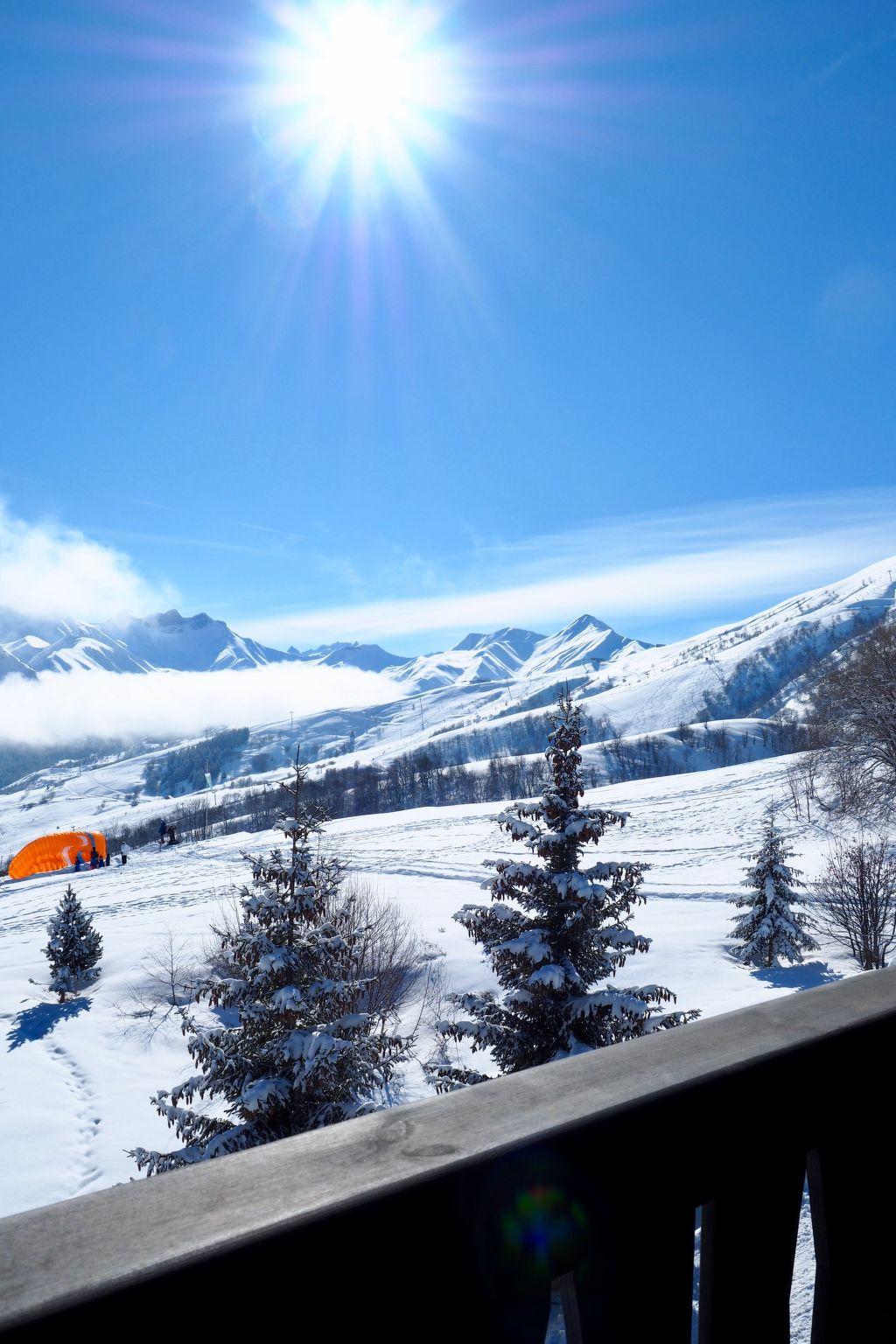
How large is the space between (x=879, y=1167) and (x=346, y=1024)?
30.4ft

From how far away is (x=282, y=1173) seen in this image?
3.04 feet

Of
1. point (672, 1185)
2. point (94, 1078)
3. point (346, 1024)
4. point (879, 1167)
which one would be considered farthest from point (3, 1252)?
point (94, 1078)

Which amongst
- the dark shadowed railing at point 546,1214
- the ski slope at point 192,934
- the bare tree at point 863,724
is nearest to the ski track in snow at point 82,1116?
the ski slope at point 192,934

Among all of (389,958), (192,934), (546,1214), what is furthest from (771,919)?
(546,1214)

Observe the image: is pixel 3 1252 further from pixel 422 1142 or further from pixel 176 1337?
pixel 422 1142

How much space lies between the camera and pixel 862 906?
19.3 meters

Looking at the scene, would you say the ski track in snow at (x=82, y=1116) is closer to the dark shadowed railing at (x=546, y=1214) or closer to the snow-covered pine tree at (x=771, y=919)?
the dark shadowed railing at (x=546, y=1214)

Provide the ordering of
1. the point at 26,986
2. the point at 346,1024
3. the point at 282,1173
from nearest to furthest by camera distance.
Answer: the point at 282,1173, the point at 346,1024, the point at 26,986

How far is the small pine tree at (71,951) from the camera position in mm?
23609

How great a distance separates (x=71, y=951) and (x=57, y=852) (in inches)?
1670

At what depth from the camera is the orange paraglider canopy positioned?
5697cm

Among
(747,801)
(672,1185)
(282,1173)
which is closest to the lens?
(282,1173)

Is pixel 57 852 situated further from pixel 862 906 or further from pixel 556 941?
pixel 556 941

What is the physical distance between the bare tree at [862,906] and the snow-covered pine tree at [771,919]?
110 centimetres
